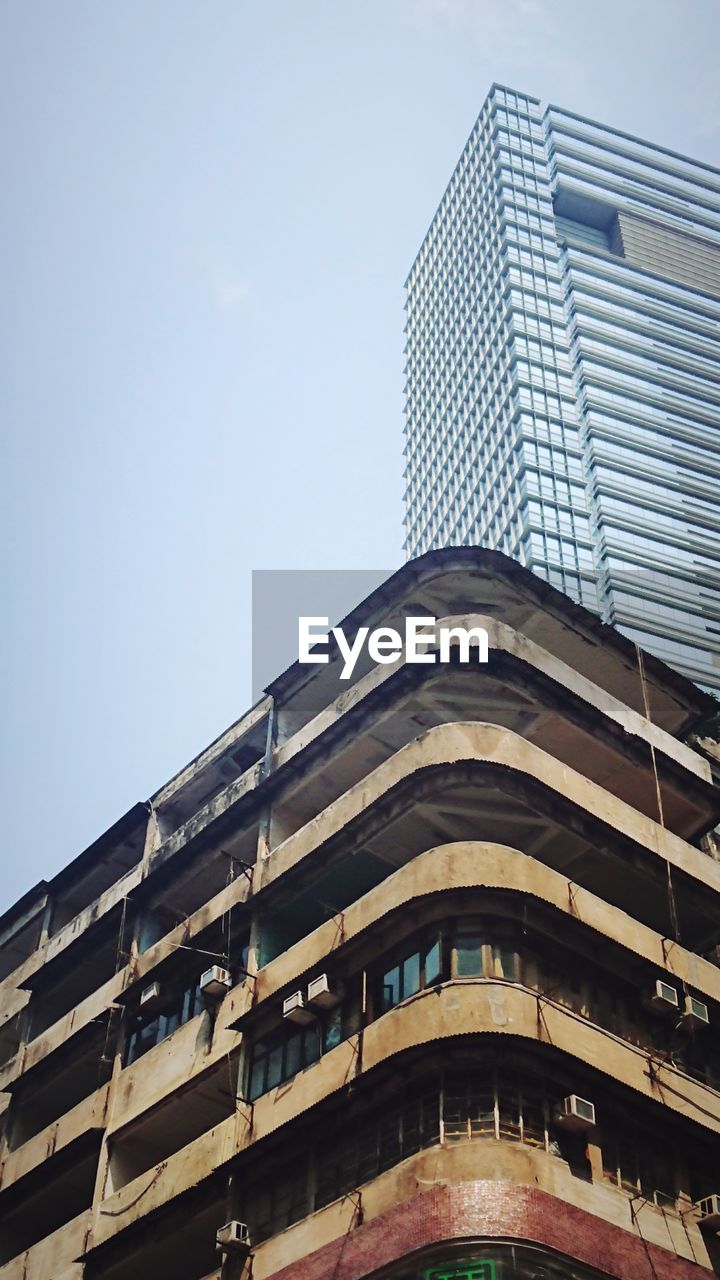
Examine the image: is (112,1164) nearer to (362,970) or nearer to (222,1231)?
(222,1231)

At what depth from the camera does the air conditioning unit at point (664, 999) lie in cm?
2397

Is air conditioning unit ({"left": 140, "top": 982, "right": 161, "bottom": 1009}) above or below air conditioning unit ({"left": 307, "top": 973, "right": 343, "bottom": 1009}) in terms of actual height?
above

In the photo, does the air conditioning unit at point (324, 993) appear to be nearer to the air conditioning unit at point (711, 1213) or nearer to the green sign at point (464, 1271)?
the green sign at point (464, 1271)

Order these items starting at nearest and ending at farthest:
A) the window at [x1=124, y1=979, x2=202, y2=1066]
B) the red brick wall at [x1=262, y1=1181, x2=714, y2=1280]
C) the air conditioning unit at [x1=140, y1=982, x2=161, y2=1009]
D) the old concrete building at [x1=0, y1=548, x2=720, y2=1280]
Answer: the red brick wall at [x1=262, y1=1181, x2=714, y2=1280] < the old concrete building at [x1=0, y1=548, x2=720, y2=1280] < the window at [x1=124, y1=979, x2=202, y2=1066] < the air conditioning unit at [x1=140, y1=982, x2=161, y2=1009]

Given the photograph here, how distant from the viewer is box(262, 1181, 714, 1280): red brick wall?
1923 cm

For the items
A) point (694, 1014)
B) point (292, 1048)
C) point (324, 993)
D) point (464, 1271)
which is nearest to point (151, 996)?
point (292, 1048)

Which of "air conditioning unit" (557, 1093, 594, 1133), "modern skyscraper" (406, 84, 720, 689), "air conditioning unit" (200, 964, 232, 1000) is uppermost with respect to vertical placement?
"modern skyscraper" (406, 84, 720, 689)

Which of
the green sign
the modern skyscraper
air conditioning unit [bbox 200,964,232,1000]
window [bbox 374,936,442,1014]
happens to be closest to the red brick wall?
the green sign

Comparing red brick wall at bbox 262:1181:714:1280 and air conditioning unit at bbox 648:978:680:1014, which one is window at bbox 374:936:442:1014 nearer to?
red brick wall at bbox 262:1181:714:1280

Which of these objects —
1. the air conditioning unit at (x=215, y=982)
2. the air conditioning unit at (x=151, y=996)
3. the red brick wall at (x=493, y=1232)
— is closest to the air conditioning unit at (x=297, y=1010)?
the air conditioning unit at (x=215, y=982)

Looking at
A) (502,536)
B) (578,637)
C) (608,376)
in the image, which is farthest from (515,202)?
(578,637)

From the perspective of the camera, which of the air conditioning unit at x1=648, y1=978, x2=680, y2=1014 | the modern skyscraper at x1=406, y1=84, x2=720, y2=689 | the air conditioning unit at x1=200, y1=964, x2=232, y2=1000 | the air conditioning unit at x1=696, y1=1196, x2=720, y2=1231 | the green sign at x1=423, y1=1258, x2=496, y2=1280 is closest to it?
the green sign at x1=423, y1=1258, x2=496, y2=1280

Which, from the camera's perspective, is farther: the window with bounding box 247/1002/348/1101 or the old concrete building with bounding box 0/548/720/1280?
the window with bounding box 247/1002/348/1101

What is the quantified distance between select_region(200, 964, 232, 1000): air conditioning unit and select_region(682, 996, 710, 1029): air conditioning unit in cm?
797
